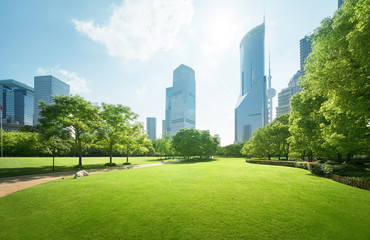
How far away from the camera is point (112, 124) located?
104 feet

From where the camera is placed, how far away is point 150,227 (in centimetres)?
588

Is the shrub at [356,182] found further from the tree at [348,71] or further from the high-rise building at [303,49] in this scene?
the high-rise building at [303,49]

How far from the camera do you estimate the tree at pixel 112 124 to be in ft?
101

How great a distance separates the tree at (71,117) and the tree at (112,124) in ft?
7.01

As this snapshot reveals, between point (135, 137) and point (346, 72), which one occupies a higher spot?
point (346, 72)

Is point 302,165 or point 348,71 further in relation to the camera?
point 302,165

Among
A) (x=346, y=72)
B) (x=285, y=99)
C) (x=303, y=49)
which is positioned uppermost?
(x=303, y=49)

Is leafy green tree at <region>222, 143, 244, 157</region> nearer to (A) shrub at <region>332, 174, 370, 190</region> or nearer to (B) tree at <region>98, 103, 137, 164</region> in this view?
(B) tree at <region>98, 103, 137, 164</region>

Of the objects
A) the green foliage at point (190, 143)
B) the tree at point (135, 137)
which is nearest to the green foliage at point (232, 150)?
the green foliage at point (190, 143)

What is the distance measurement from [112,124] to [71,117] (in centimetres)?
A: 741

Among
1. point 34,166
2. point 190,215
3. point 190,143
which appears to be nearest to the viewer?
point 190,215

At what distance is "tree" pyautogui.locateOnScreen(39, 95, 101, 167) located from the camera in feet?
76.2

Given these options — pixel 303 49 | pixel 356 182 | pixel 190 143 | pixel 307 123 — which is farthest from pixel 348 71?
pixel 303 49

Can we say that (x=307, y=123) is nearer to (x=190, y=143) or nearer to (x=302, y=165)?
(x=302, y=165)
